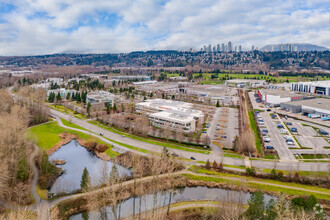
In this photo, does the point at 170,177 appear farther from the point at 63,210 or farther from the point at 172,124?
the point at 172,124

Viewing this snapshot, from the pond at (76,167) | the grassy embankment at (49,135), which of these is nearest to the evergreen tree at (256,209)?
the pond at (76,167)

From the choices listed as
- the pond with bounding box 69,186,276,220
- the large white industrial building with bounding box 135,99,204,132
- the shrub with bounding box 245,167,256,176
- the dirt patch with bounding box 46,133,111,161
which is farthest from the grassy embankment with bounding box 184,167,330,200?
the dirt patch with bounding box 46,133,111,161

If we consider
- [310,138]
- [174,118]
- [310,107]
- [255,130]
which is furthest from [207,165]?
[310,107]

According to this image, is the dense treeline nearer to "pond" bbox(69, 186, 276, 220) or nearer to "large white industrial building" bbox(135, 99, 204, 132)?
"large white industrial building" bbox(135, 99, 204, 132)

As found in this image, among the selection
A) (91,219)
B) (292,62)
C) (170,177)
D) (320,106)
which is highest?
(292,62)

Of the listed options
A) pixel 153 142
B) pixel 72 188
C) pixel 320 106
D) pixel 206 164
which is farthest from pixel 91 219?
pixel 320 106

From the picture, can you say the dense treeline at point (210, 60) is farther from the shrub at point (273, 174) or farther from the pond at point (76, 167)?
the shrub at point (273, 174)
